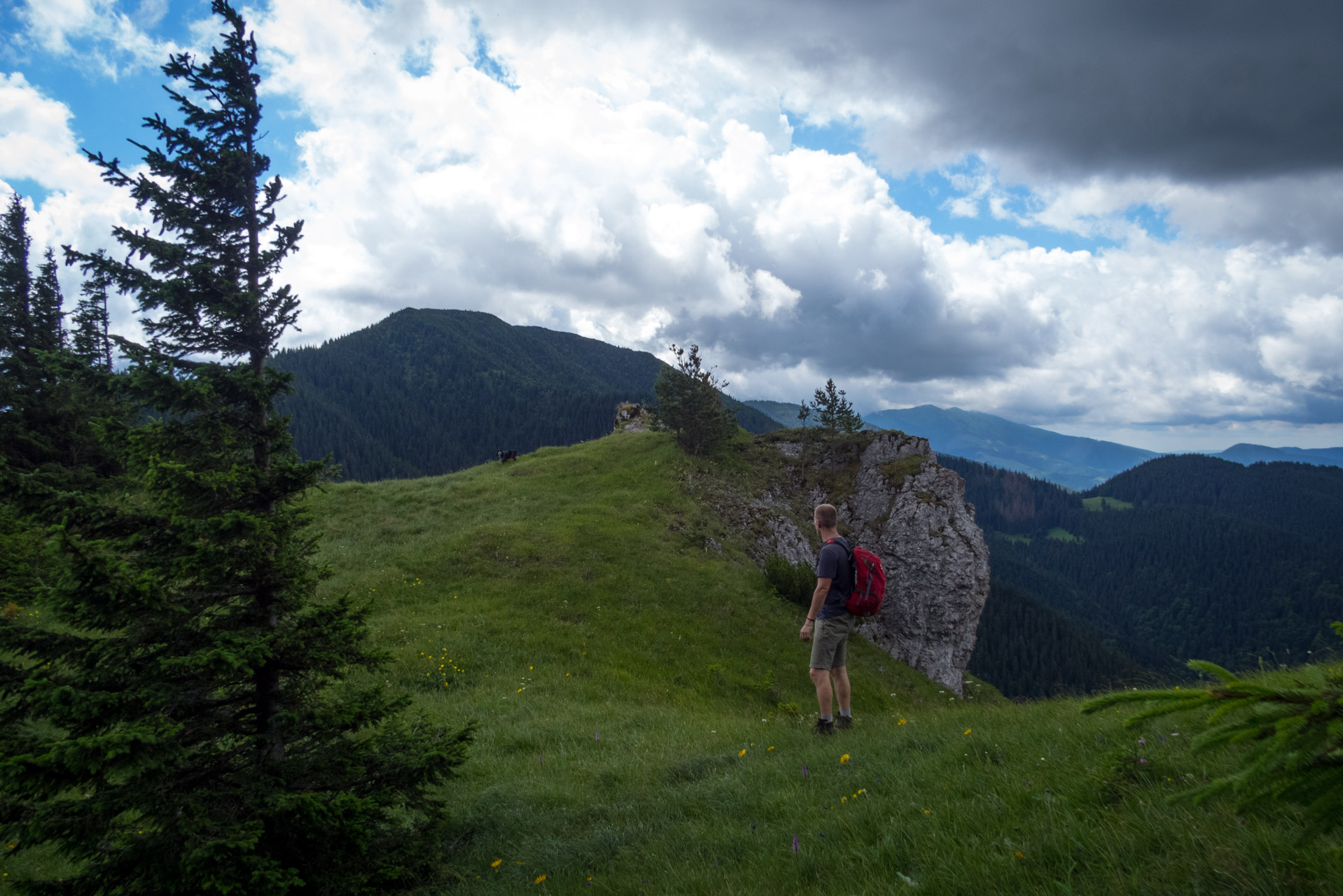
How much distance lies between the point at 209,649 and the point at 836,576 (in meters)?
7.33

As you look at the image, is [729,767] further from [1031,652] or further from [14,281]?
[1031,652]

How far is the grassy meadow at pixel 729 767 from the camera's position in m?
3.74

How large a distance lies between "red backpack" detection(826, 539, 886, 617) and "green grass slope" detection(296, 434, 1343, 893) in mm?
A: 1577

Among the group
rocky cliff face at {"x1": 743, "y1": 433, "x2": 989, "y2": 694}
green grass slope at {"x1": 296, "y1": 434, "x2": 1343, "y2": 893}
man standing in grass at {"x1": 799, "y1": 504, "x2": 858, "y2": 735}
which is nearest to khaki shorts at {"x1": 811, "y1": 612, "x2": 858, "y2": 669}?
man standing in grass at {"x1": 799, "y1": 504, "x2": 858, "y2": 735}

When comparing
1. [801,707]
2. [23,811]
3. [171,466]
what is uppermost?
[171,466]

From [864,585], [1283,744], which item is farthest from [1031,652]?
[1283,744]

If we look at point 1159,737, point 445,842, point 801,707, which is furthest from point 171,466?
point 801,707

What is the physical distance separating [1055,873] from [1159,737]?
2343 millimetres

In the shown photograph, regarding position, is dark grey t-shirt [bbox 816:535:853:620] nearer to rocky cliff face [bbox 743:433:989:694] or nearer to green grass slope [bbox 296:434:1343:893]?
green grass slope [bbox 296:434:1343:893]

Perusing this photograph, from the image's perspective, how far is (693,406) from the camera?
36844mm

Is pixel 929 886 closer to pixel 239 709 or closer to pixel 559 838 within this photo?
pixel 559 838

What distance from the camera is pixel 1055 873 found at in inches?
142

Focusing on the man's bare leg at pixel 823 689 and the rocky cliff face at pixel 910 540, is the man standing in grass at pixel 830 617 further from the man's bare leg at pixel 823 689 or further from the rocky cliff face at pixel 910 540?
the rocky cliff face at pixel 910 540

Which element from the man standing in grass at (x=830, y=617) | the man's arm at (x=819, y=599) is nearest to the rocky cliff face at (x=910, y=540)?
the man standing in grass at (x=830, y=617)
